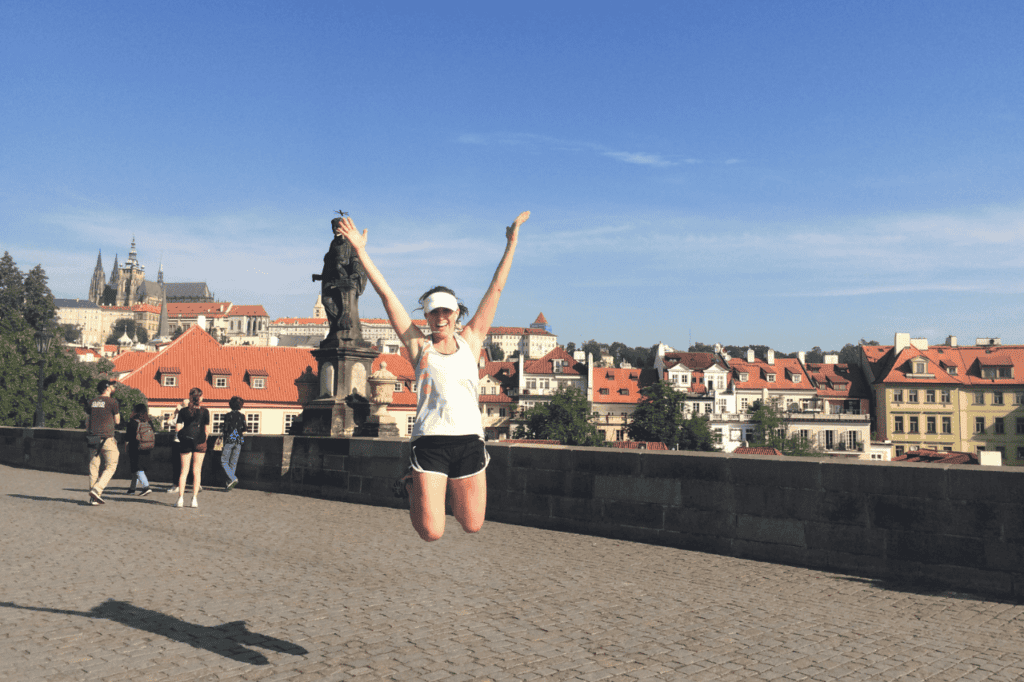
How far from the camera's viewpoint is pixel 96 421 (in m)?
12.1

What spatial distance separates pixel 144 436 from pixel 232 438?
4.91 ft

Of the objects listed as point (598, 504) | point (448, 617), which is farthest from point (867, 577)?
point (448, 617)

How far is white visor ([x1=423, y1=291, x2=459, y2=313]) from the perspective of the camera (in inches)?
177

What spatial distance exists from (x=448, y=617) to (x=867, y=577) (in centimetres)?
386

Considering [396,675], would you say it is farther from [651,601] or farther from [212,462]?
[212,462]

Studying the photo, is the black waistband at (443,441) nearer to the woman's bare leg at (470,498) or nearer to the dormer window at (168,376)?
the woman's bare leg at (470,498)

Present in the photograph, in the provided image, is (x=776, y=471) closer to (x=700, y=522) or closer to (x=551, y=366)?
(x=700, y=522)

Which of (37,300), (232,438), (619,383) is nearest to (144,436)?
(232,438)

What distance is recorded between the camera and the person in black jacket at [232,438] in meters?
13.5

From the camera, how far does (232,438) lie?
44.5 feet

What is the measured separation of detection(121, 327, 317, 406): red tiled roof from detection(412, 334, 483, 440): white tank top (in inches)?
2188

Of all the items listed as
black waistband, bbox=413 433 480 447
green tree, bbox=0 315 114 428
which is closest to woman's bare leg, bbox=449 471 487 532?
black waistband, bbox=413 433 480 447

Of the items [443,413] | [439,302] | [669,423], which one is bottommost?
[443,413]

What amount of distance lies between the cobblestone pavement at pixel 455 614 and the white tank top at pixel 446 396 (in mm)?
1240
